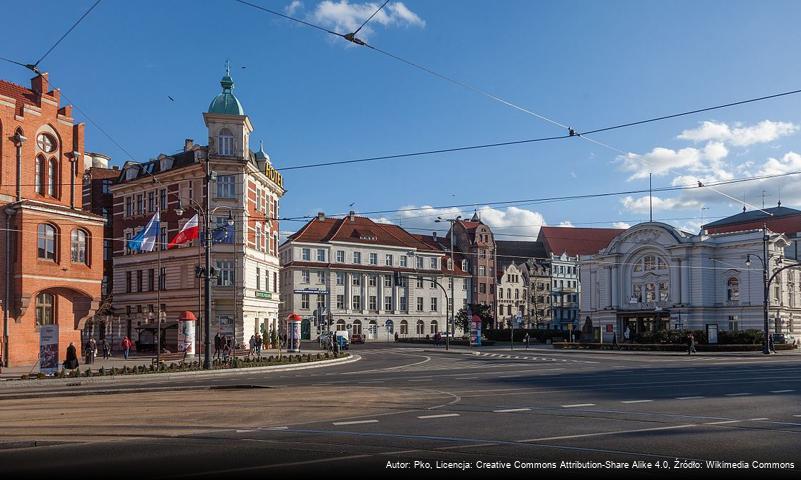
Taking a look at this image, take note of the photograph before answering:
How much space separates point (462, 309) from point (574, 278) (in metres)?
32.4

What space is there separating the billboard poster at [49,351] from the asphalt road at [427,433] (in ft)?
33.8

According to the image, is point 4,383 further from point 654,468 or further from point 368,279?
point 368,279

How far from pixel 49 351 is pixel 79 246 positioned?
1143 cm

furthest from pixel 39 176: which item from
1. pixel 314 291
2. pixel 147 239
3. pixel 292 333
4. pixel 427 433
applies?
pixel 314 291

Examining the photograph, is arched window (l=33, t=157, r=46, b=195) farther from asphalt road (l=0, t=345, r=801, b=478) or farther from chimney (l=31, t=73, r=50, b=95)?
asphalt road (l=0, t=345, r=801, b=478)

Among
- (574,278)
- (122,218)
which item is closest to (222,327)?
(122,218)

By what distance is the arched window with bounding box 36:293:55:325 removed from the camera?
3894 cm

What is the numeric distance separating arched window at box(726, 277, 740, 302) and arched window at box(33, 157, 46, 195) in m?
70.1

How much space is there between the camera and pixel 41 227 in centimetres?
3850

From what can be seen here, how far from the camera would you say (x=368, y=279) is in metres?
101

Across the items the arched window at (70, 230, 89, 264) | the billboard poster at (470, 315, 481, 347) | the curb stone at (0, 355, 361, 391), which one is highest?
the arched window at (70, 230, 89, 264)

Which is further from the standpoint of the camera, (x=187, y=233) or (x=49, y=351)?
(x=187, y=233)

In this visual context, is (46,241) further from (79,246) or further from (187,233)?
(187,233)

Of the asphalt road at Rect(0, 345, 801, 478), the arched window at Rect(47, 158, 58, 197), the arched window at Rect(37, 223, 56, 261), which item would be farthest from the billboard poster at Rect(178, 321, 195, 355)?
the asphalt road at Rect(0, 345, 801, 478)
